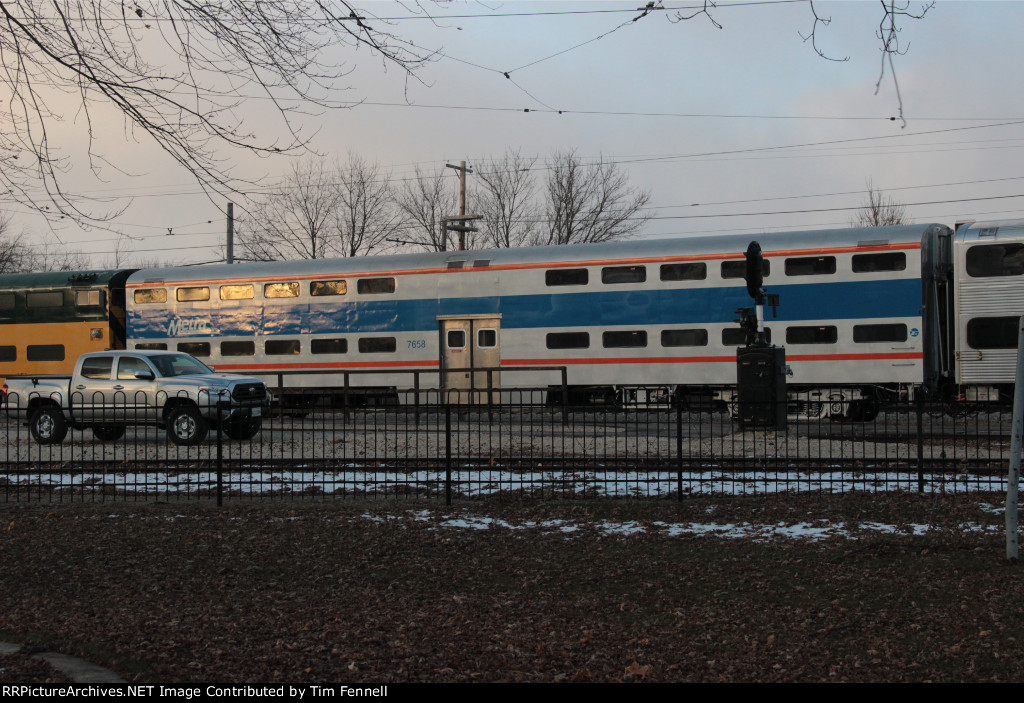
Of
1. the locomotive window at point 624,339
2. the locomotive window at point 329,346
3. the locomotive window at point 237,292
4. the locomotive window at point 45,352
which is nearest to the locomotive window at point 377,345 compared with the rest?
the locomotive window at point 329,346

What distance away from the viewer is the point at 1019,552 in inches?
264

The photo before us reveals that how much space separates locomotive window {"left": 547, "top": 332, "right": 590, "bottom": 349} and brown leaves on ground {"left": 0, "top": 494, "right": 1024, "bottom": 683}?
1266cm

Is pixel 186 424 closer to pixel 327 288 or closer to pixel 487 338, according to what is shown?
pixel 327 288

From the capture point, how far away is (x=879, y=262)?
19.0 m

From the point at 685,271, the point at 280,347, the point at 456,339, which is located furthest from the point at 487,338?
the point at 280,347

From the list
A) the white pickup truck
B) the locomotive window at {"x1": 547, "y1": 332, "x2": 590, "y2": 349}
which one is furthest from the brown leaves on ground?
the locomotive window at {"x1": 547, "y1": 332, "x2": 590, "y2": 349}

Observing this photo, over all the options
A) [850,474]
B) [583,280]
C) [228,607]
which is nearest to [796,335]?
[583,280]

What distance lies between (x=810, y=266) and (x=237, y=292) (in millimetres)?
14972

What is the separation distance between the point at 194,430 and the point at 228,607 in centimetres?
1059

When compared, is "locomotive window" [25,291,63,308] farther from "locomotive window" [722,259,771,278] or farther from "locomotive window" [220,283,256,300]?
"locomotive window" [722,259,771,278]

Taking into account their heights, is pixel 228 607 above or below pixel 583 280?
below

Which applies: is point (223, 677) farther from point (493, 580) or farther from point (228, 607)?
point (493, 580)

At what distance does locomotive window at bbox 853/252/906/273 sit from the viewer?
18.8 metres

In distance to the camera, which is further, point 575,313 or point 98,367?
point 575,313
